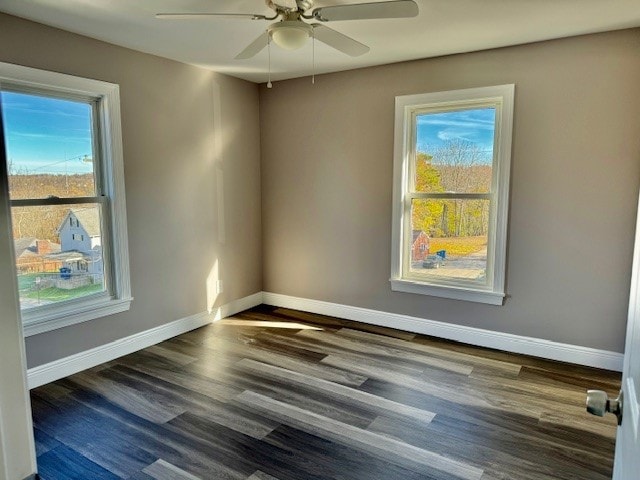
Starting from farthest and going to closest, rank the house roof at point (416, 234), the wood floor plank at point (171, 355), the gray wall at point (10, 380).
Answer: the house roof at point (416, 234)
the wood floor plank at point (171, 355)
the gray wall at point (10, 380)

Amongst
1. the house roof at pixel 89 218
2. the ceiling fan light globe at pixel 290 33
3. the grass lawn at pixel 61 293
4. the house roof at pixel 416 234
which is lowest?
the grass lawn at pixel 61 293

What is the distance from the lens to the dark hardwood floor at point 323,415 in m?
2.15

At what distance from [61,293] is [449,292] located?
3.10 metres

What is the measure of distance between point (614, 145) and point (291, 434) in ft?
9.55

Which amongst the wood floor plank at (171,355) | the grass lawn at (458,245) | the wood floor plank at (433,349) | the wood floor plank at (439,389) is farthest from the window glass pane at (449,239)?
the wood floor plank at (171,355)

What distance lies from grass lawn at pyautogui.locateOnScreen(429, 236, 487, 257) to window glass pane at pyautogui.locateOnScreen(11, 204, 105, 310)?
281 cm

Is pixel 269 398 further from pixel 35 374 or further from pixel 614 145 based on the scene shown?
pixel 614 145

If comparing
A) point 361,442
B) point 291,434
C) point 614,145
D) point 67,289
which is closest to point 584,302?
point 614,145

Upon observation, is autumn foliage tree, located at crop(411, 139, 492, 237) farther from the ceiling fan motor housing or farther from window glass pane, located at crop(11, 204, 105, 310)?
window glass pane, located at crop(11, 204, 105, 310)

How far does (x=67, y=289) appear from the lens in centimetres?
319

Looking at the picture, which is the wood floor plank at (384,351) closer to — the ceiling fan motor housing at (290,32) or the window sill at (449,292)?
the window sill at (449,292)

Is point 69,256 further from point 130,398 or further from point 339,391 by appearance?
point 339,391

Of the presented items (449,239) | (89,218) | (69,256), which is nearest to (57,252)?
(69,256)

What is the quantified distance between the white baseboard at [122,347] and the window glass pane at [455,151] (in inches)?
91.6
